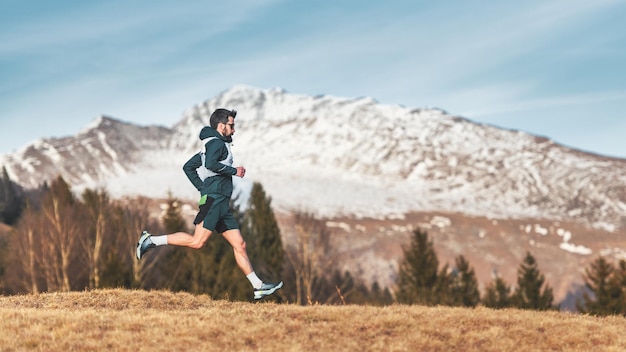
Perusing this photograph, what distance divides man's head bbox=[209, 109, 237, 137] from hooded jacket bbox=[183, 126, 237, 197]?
0.10 m

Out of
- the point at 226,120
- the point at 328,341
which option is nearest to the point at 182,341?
the point at 328,341

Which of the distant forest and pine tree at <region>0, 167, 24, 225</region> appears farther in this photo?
pine tree at <region>0, 167, 24, 225</region>

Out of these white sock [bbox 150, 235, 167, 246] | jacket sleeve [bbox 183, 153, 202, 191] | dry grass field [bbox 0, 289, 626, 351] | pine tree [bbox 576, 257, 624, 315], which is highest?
jacket sleeve [bbox 183, 153, 202, 191]

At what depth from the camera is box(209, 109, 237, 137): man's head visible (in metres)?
12.7

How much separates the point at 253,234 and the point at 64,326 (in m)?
75.0

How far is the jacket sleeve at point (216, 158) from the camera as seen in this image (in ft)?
40.2

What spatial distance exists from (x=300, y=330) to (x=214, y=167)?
11.5 ft

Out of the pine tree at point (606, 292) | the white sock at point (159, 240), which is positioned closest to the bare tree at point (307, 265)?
the white sock at point (159, 240)

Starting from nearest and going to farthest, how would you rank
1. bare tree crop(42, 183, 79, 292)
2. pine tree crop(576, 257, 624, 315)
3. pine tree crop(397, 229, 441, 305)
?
pine tree crop(576, 257, 624, 315) < bare tree crop(42, 183, 79, 292) < pine tree crop(397, 229, 441, 305)

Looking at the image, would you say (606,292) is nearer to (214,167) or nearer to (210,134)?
(210,134)

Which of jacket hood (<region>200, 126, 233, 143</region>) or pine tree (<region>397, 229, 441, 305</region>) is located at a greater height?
jacket hood (<region>200, 126, 233, 143</region>)

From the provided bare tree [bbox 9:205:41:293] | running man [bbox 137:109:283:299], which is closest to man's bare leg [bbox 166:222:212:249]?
running man [bbox 137:109:283:299]

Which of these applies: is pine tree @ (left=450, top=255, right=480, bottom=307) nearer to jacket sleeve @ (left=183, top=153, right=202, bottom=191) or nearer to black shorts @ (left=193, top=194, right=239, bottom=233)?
black shorts @ (left=193, top=194, right=239, bottom=233)

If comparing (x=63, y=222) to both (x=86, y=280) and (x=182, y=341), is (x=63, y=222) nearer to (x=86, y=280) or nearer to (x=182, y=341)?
(x=86, y=280)
